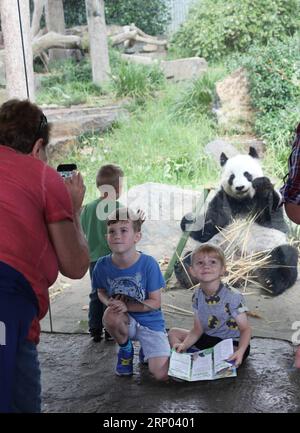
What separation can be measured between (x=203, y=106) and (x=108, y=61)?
69cm

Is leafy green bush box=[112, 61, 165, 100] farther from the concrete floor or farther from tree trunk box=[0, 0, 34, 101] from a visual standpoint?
the concrete floor

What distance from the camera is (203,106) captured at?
339cm

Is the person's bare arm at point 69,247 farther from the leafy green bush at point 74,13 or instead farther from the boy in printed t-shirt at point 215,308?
the leafy green bush at point 74,13

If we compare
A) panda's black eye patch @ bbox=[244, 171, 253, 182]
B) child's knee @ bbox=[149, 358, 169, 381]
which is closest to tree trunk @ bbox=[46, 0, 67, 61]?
panda's black eye patch @ bbox=[244, 171, 253, 182]

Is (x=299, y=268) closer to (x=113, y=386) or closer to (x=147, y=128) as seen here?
(x=147, y=128)

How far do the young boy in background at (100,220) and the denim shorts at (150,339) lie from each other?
452 millimetres

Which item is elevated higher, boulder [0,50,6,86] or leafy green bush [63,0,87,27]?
leafy green bush [63,0,87,27]

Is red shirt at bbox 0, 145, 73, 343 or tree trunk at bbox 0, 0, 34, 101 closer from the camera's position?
red shirt at bbox 0, 145, 73, 343

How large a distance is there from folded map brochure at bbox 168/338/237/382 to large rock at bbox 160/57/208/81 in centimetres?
181

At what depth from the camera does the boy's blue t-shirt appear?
2350 millimetres

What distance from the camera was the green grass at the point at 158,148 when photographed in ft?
11.2

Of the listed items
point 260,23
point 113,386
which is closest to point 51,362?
point 113,386

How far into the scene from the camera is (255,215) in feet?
11.1

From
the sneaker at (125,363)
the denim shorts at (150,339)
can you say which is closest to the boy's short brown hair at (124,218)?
the denim shorts at (150,339)
